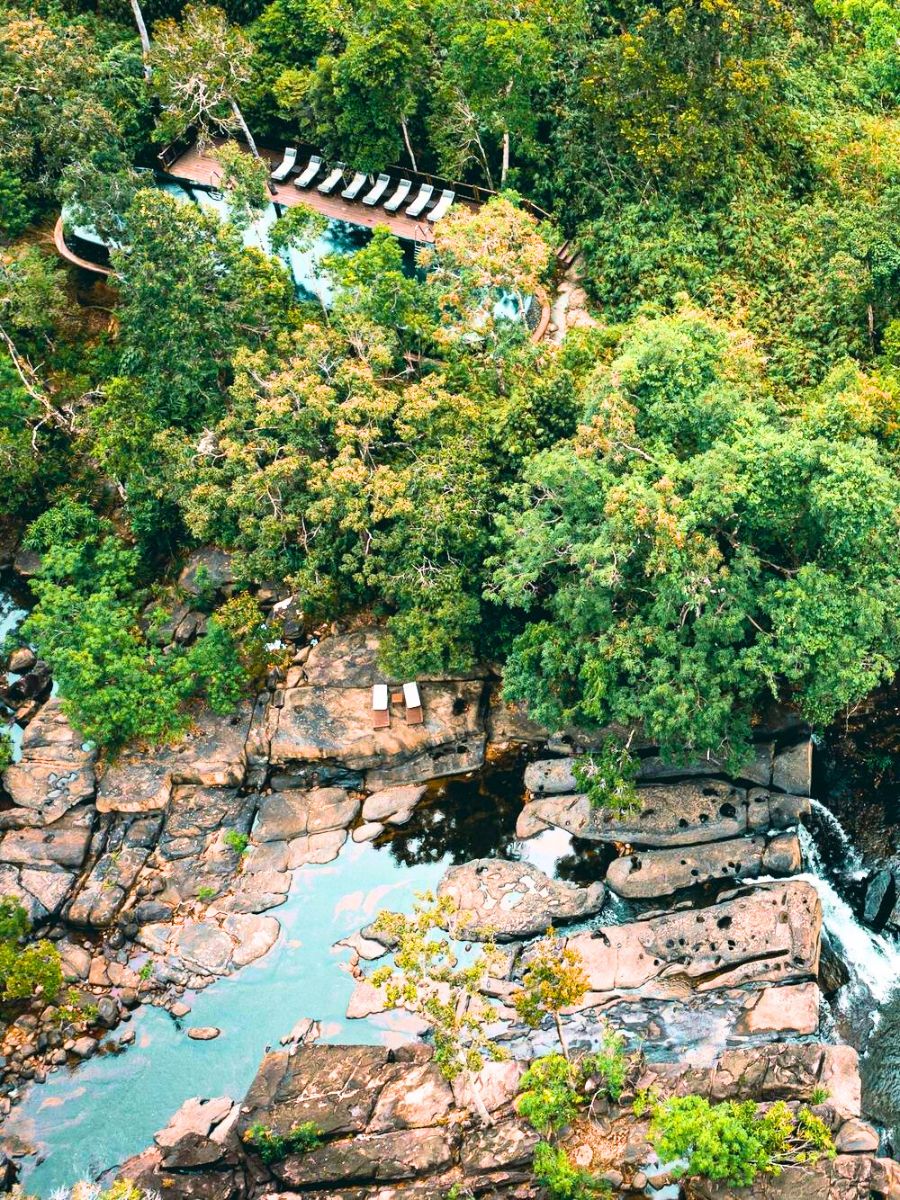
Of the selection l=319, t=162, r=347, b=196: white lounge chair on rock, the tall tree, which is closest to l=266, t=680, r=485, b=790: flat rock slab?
l=319, t=162, r=347, b=196: white lounge chair on rock

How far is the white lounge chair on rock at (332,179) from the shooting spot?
4947cm

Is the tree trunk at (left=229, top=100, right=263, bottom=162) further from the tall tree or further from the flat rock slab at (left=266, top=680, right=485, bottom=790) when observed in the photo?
the flat rock slab at (left=266, top=680, right=485, bottom=790)

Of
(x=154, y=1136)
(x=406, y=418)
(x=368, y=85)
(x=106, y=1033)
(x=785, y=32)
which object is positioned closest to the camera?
(x=154, y=1136)

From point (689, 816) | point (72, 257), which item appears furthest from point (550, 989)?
point (72, 257)

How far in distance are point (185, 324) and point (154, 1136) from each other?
26.2 meters

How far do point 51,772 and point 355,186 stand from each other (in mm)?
27008

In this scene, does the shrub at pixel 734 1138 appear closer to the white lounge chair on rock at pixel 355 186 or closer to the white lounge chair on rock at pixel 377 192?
the white lounge chair on rock at pixel 377 192

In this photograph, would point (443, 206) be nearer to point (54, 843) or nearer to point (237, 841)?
point (237, 841)

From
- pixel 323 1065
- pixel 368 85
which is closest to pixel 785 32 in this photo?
pixel 368 85

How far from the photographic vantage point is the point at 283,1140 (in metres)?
31.7

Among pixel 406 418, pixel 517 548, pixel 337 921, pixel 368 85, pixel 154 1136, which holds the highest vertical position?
pixel 368 85

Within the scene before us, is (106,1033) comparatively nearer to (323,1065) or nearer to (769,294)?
(323,1065)

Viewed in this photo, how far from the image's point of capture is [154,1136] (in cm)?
3350

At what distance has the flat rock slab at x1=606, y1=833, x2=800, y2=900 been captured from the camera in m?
35.7
